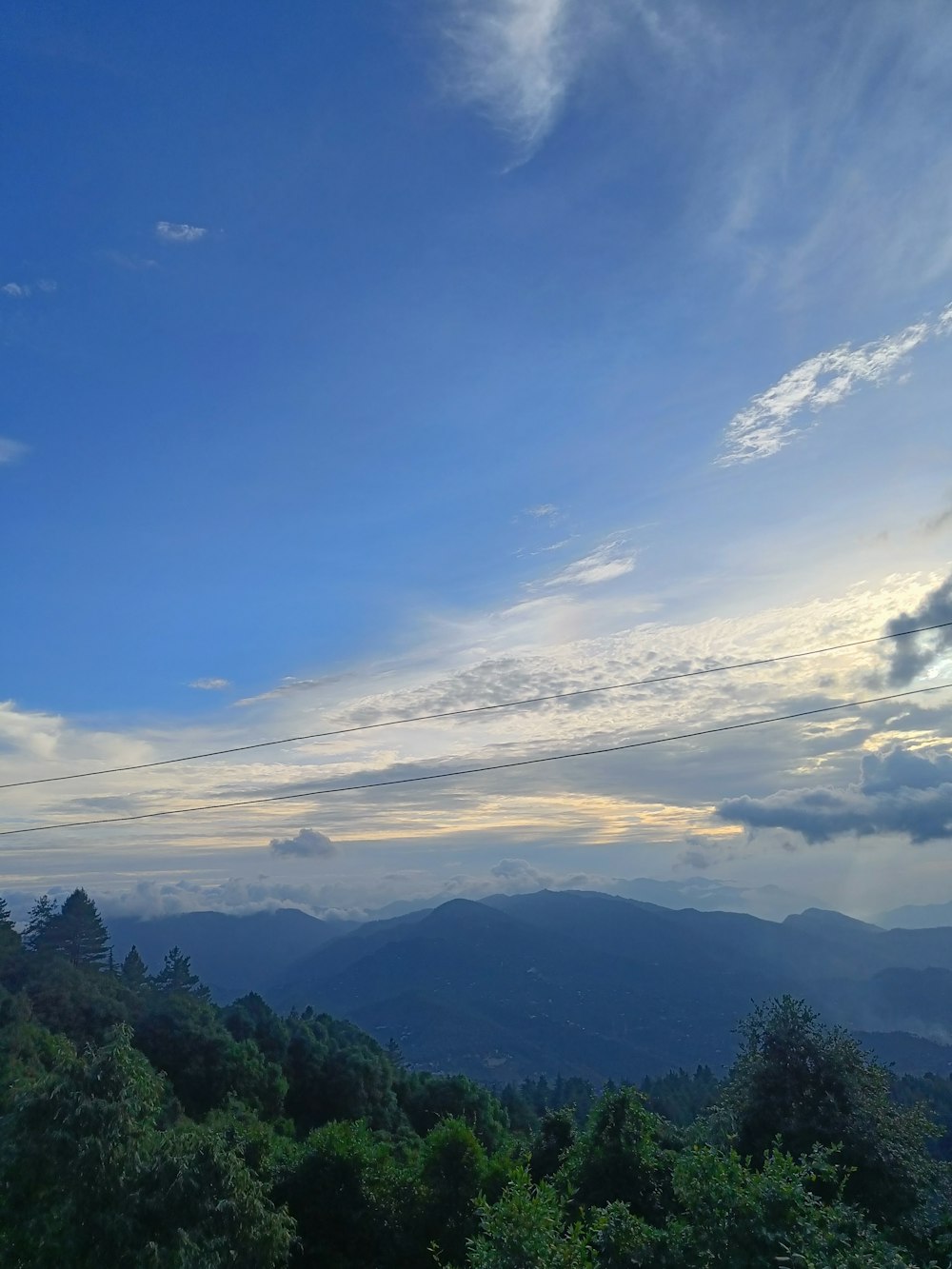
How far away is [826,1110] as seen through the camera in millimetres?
23031

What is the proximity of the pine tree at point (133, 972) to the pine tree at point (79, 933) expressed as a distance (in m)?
2.62

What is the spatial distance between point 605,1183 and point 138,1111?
47.7ft

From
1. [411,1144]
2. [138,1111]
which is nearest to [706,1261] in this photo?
[138,1111]

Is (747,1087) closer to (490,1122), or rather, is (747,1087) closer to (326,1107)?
(490,1122)

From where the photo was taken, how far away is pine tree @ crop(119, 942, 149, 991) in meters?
96.0

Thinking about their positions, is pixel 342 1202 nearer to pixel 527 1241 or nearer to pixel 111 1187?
pixel 111 1187

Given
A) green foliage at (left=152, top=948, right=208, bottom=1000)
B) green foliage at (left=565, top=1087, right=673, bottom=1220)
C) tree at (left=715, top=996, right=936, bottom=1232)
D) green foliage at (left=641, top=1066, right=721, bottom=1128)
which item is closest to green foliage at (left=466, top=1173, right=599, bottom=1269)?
tree at (left=715, top=996, right=936, bottom=1232)

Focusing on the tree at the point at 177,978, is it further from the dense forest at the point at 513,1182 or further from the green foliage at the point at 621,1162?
the green foliage at the point at 621,1162

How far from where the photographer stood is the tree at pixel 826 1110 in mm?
21109

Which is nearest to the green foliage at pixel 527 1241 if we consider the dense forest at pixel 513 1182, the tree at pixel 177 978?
the dense forest at pixel 513 1182

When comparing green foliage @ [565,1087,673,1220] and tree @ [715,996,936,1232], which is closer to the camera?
tree @ [715,996,936,1232]

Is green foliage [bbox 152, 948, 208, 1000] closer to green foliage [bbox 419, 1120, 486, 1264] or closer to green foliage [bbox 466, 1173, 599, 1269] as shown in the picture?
green foliage [bbox 419, 1120, 486, 1264]

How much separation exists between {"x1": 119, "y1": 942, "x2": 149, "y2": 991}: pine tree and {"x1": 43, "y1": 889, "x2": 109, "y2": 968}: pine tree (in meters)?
2.62

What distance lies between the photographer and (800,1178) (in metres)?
12.2
